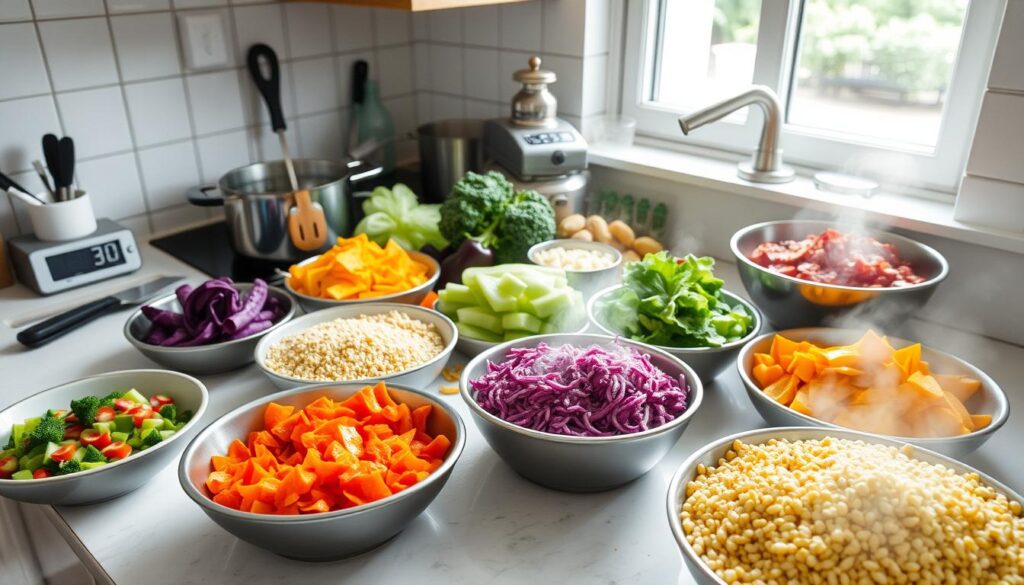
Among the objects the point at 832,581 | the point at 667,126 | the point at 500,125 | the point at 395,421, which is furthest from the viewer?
the point at 667,126

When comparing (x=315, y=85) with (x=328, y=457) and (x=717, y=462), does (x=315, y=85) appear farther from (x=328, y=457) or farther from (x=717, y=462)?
(x=717, y=462)

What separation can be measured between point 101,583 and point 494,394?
530 mm

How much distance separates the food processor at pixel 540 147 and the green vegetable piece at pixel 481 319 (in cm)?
46

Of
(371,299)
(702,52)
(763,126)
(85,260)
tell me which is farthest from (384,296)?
(702,52)

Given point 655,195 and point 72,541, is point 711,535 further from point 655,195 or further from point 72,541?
point 655,195

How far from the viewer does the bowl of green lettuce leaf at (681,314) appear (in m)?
1.18

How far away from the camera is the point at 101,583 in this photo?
921 millimetres

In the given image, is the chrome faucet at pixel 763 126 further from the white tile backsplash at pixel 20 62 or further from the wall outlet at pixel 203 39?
the white tile backsplash at pixel 20 62

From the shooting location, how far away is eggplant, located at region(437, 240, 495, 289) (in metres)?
1.49

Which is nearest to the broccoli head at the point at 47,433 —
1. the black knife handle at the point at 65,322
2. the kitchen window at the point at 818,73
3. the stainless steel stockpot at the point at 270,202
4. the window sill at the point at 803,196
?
the black knife handle at the point at 65,322

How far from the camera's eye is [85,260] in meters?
1.52

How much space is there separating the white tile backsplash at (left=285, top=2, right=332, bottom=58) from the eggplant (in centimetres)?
77

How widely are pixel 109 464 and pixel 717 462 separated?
754mm

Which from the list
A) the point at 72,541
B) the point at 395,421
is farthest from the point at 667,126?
the point at 72,541
